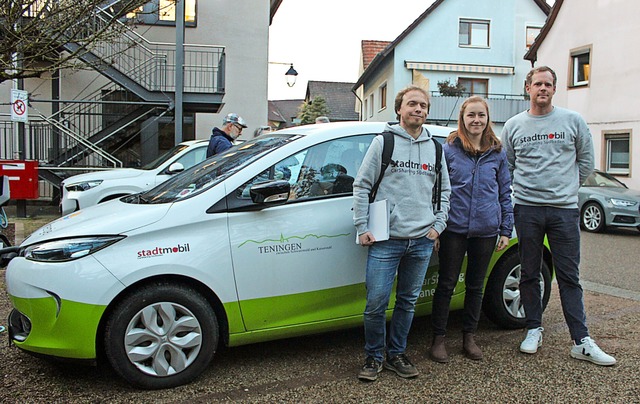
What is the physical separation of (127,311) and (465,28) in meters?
26.7

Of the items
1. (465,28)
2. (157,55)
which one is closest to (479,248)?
(157,55)

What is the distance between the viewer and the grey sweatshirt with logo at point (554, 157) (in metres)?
3.93

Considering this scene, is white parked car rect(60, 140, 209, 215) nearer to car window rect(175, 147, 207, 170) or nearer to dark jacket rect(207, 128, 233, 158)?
car window rect(175, 147, 207, 170)

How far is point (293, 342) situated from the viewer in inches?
169

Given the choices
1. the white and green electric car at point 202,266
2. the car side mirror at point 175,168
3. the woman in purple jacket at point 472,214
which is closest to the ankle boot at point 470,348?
the woman in purple jacket at point 472,214

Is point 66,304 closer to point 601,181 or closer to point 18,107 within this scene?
point 18,107

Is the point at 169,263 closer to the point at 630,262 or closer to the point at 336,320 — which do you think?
the point at 336,320

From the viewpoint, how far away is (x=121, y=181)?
864 centimetres

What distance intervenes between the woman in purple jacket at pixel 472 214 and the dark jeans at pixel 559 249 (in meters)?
Answer: 0.20

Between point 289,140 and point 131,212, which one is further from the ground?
point 289,140

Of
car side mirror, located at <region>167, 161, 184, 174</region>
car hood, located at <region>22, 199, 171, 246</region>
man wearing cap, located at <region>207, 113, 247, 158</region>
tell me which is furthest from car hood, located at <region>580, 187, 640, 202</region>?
car hood, located at <region>22, 199, 171, 246</region>

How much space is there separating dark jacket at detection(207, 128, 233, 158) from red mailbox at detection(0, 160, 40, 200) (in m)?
6.36

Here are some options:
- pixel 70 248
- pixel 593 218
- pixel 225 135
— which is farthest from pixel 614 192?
pixel 70 248

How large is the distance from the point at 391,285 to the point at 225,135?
3.54 m
